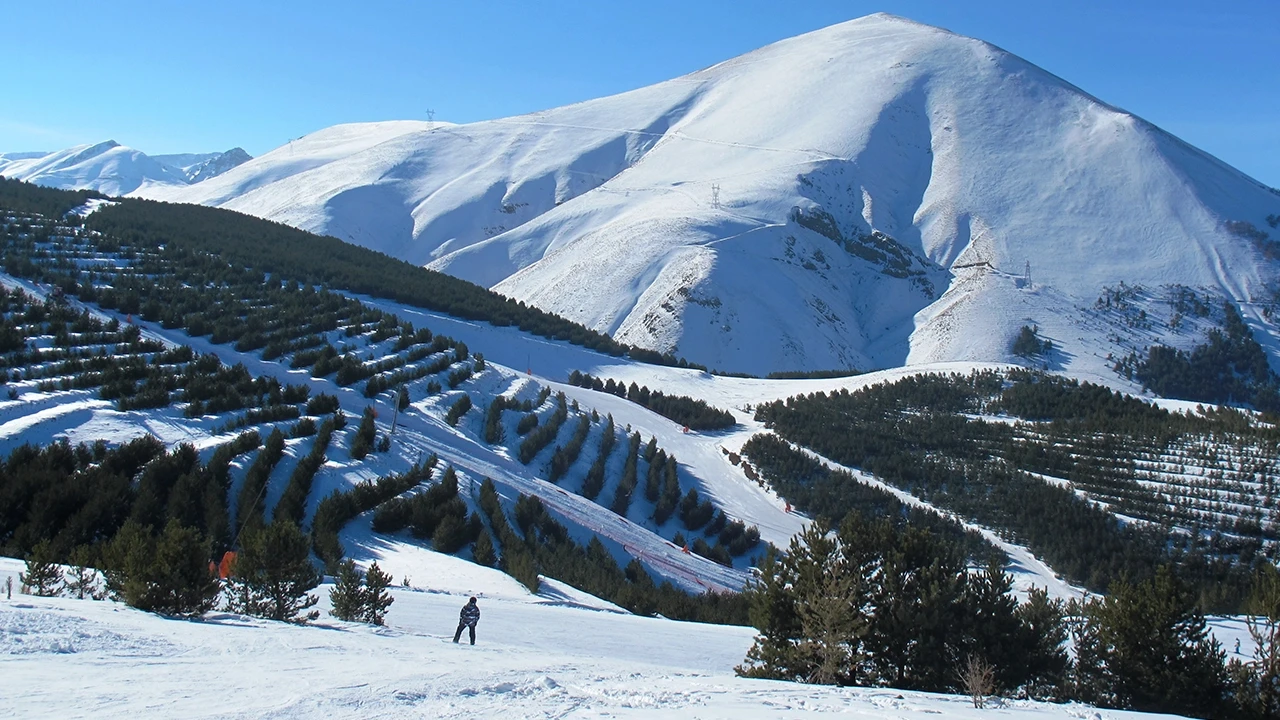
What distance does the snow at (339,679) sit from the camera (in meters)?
7.41

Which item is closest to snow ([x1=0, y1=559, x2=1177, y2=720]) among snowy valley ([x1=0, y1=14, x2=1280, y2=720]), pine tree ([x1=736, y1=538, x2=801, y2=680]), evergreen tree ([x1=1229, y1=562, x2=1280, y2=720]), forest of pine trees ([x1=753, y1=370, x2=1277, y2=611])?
snowy valley ([x1=0, y1=14, x2=1280, y2=720])

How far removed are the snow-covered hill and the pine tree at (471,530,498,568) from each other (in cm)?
5927

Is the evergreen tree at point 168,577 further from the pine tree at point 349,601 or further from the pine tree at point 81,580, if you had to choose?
the pine tree at point 349,601

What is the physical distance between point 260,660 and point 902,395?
43.6 m

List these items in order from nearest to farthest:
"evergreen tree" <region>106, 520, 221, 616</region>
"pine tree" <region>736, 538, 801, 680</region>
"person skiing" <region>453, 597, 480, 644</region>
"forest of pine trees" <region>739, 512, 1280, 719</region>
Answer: "evergreen tree" <region>106, 520, 221, 616</region> < "forest of pine trees" <region>739, 512, 1280, 719</region> < "pine tree" <region>736, 538, 801, 680</region> < "person skiing" <region>453, 597, 480, 644</region>

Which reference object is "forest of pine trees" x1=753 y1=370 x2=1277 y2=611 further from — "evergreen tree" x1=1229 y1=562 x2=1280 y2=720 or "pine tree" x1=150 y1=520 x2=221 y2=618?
"pine tree" x1=150 y1=520 x2=221 y2=618

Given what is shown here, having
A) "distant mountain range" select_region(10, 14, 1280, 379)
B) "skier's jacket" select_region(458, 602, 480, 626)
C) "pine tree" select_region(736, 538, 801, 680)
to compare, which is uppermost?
"distant mountain range" select_region(10, 14, 1280, 379)

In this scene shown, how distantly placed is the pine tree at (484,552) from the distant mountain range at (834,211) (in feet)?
193

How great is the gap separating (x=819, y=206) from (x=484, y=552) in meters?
97.5

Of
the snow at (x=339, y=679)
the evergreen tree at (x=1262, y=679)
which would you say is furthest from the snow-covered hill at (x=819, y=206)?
the snow at (x=339, y=679)

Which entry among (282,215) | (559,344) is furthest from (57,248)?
(282,215)

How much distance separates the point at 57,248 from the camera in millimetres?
42844

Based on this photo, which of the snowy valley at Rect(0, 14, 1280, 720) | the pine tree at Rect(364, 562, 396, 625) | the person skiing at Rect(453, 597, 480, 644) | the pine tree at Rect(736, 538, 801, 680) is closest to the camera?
the snowy valley at Rect(0, 14, 1280, 720)

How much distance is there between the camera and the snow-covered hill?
3482 inches
